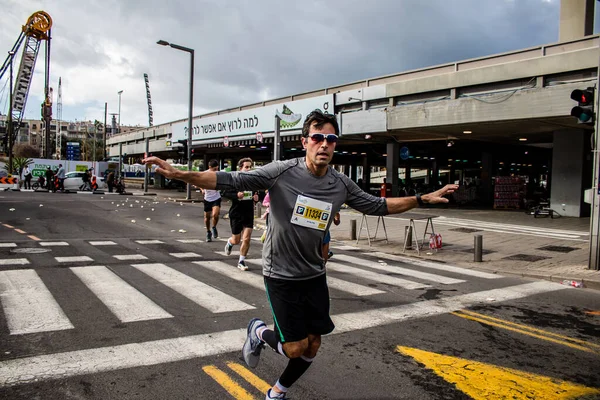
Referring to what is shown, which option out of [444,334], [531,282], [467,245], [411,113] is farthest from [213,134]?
[444,334]

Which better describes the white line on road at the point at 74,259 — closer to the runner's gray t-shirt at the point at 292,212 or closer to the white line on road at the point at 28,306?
the white line on road at the point at 28,306

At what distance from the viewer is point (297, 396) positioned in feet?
11.3

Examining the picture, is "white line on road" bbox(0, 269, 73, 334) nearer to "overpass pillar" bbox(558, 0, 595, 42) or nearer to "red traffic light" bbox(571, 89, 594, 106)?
"red traffic light" bbox(571, 89, 594, 106)

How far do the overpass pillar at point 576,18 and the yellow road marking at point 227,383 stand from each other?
76.9 feet

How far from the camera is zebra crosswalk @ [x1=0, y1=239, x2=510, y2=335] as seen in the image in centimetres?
545

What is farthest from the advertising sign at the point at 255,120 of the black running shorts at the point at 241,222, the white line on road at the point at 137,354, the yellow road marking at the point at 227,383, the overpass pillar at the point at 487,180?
the yellow road marking at the point at 227,383

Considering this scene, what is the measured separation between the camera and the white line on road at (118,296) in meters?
5.35

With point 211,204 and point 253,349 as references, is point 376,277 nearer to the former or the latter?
point 253,349

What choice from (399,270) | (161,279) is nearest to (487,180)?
(399,270)

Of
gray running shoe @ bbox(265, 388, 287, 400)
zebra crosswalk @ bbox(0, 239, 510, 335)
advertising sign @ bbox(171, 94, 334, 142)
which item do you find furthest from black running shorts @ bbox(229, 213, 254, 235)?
advertising sign @ bbox(171, 94, 334, 142)

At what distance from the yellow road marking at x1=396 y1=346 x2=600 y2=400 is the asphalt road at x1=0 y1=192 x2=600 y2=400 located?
2cm

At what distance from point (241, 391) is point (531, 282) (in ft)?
22.8

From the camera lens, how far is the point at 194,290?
6641 mm

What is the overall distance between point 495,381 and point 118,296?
4814mm
